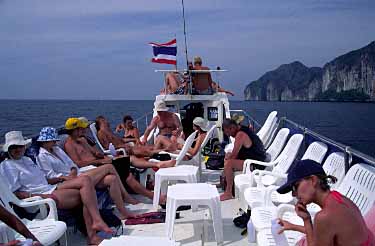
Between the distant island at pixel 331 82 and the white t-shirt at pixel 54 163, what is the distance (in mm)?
88399

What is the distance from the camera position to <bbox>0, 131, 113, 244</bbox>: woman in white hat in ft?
12.7

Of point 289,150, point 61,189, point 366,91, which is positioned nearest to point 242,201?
point 289,150

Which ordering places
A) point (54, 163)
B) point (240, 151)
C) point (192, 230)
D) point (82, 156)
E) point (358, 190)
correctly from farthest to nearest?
point (240, 151) → point (82, 156) → point (54, 163) → point (192, 230) → point (358, 190)

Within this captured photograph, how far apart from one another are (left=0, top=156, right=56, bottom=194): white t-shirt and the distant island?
8912 cm

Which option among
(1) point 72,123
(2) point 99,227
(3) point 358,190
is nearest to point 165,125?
(1) point 72,123

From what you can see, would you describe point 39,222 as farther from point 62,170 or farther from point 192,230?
point 192,230

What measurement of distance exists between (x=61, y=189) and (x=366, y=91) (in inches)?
3728

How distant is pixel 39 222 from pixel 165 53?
7.41 meters

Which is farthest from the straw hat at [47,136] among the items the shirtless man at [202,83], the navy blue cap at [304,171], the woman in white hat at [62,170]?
the shirtless man at [202,83]

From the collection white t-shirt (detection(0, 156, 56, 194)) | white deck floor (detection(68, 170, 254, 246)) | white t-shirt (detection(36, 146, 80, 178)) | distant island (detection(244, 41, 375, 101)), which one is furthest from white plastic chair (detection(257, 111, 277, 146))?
distant island (detection(244, 41, 375, 101))

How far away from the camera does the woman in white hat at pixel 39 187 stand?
3.88m

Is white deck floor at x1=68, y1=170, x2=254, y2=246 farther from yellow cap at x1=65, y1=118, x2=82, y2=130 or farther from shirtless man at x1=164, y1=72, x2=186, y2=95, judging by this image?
shirtless man at x1=164, y1=72, x2=186, y2=95

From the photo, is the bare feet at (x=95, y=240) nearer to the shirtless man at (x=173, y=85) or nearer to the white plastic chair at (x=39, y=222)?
the white plastic chair at (x=39, y=222)

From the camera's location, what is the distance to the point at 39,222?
3529 millimetres
